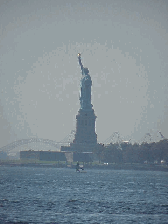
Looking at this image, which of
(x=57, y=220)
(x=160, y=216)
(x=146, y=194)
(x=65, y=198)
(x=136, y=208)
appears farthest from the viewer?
(x=146, y=194)

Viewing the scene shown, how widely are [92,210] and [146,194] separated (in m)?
31.7

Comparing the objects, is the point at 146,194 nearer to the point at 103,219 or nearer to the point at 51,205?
the point at 51,205

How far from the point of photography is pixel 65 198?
103250 millimetres

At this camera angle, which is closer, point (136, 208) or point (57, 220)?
point (57, 220)

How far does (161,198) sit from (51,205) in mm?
23911

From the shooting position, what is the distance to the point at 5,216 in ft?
258

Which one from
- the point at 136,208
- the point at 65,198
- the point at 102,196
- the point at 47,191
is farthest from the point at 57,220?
the point at 47,191

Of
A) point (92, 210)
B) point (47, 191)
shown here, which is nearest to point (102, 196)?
point (47, 191)

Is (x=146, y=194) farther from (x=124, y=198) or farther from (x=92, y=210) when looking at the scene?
(x=92, y=210)

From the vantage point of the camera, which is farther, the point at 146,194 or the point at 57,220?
the point at 146,194

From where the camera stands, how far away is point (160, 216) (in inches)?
3246

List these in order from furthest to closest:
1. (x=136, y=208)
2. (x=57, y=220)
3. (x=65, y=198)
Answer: (x=65, y=198)
(x=136, y=208)
(x=57, y=220)

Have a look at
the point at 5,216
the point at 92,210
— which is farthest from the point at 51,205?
the point at 5,216

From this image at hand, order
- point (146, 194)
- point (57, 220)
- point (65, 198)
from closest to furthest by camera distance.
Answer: point (57, 220) → point (65, 198) → point (146, 194)
